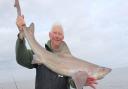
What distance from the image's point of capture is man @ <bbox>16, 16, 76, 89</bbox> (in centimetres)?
905

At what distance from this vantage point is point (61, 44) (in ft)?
29.5

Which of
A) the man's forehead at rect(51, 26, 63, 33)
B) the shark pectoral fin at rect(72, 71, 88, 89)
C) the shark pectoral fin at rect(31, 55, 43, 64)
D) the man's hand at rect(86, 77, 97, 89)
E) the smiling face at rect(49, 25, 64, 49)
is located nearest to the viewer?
the shark pectoral fin at rect(72, 71, 88, 89)

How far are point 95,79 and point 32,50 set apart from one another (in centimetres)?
138

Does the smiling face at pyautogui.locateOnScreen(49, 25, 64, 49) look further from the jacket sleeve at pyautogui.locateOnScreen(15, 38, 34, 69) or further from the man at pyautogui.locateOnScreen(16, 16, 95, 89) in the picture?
the jacket sleeve at pyautogui.locateOnScreen(15, 38, 34, 69)

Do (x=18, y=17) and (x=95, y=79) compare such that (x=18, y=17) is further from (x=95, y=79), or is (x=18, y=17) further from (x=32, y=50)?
(x=95, y=79)

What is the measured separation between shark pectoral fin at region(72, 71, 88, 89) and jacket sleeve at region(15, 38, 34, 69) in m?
1.37

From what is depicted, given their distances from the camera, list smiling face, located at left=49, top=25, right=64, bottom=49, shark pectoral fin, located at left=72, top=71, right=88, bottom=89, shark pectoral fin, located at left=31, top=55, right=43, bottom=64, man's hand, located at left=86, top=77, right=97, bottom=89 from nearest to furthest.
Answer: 1. shark pectoral fin, located at left=72, top=71, right=88, bottom=89
2. man's hand, located at left=86, top=77, right=97, bottom=89
3. shark pectoral fin, located at left=31, top=55, right=43, bottom=64
4. smiling face, located at left=49, top=25, right=64, bottom=49

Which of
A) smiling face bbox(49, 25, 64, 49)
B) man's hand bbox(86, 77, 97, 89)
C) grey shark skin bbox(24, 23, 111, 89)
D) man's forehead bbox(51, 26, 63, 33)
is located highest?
man's forehead bbox(51, 26, 63, 33)

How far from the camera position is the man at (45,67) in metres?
9.05

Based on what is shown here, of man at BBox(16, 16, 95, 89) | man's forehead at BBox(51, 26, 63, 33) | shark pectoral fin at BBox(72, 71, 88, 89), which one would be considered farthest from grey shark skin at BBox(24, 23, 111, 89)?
man's forehead at BBox(51, 26, 63, 33)

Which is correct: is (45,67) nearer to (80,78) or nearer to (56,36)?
(56,36)

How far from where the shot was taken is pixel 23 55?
935 cm

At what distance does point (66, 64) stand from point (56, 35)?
0.84m

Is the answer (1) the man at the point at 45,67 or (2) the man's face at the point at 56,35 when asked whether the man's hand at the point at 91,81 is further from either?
(2) the man's face at the point at 56,35
